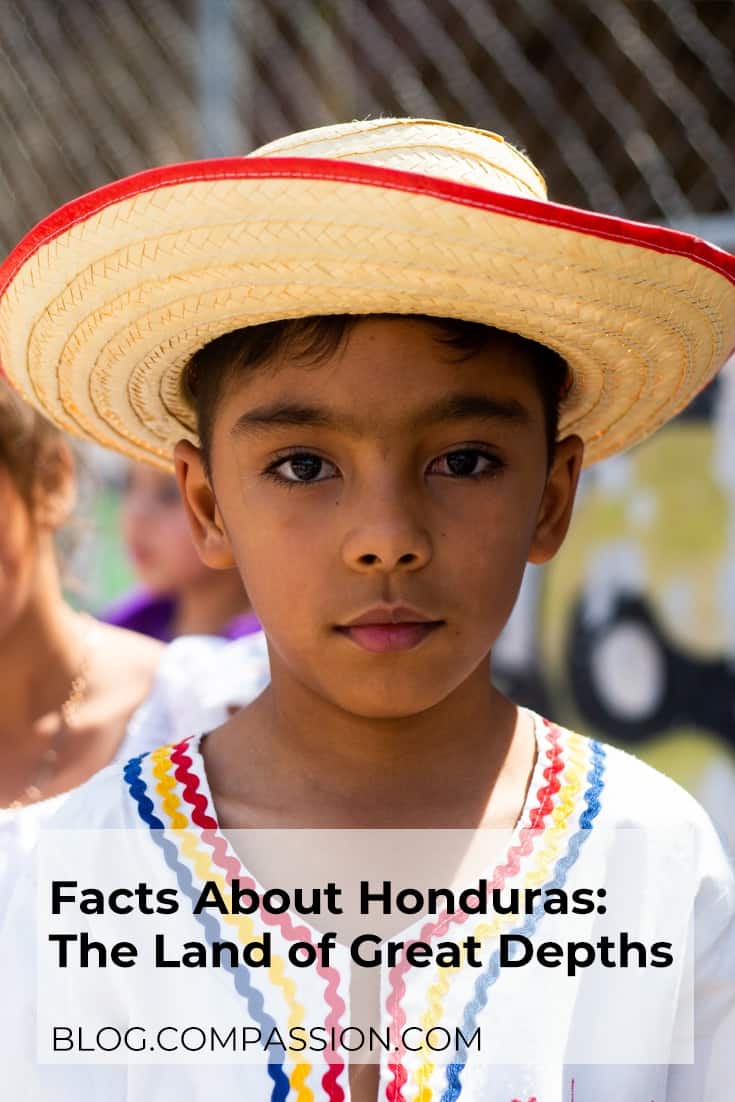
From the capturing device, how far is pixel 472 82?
411 cm

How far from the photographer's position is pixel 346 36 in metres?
4.50

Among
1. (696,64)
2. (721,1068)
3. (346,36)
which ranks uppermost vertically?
(346,36)

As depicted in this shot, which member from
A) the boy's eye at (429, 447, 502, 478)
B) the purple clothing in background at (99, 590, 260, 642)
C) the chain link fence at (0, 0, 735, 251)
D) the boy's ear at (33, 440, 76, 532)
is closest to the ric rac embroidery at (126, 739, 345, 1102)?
the boy's eye at (429, 447, 502, 478)

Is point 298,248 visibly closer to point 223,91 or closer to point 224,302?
point 224,302

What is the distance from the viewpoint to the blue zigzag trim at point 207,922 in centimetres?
146

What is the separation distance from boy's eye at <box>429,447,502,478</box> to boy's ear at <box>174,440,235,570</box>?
1.08 ft

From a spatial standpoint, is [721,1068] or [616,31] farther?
[616,31]

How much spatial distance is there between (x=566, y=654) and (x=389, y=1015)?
263 cm

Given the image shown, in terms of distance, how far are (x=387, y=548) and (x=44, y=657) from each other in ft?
4.68

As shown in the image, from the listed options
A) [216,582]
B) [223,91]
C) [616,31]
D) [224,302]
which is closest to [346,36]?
[223,91]

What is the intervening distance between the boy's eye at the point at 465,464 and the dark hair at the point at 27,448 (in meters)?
→ 1.24

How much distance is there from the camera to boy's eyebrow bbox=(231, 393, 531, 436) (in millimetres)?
1486

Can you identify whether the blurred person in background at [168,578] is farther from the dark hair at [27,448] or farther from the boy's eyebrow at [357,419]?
the boy's eyebrow at [357,419]

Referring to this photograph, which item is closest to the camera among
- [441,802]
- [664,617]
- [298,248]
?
[298,248]
